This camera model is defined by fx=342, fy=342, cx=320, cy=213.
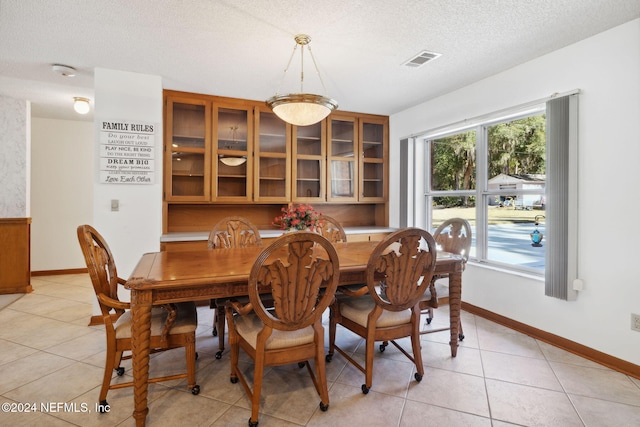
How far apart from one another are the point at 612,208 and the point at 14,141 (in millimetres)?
6349

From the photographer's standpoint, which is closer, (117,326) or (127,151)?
(117,326)

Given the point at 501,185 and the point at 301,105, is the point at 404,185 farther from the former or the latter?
the point at 301,105

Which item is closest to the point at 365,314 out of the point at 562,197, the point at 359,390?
the point at 359,390

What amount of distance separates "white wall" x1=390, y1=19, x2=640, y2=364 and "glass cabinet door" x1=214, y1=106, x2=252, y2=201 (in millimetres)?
2939

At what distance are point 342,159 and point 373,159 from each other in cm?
50

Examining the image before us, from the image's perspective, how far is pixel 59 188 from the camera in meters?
5.33

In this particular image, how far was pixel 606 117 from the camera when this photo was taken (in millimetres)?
2477

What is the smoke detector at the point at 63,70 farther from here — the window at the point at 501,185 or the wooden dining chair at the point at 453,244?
the window at the point at 501,185

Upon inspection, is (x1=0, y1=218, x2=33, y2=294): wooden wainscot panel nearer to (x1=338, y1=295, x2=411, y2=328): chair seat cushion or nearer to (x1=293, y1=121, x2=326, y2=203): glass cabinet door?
(x1=293, y1=121, x2=326, y2=203): glass cabinet door

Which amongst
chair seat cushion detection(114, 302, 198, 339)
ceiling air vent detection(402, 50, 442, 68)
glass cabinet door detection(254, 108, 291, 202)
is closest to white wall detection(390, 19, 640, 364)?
ceiling air vent detection(402, 50, 442, 68)

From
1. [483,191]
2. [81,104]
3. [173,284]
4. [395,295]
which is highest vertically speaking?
[81,104]

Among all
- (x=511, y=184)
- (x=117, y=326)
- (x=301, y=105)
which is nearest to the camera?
(x=117, y=326)

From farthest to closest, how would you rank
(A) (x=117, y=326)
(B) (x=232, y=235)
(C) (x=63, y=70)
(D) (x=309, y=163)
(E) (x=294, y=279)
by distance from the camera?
1. (D) (x=309, y=163)
2. (C) (x=63, y=70)
3. (B) (x=232, y=235)
4. (A) (x=117, y=326)
5. (E) (x=294, y=279)

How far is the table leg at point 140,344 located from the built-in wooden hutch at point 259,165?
190 cm
